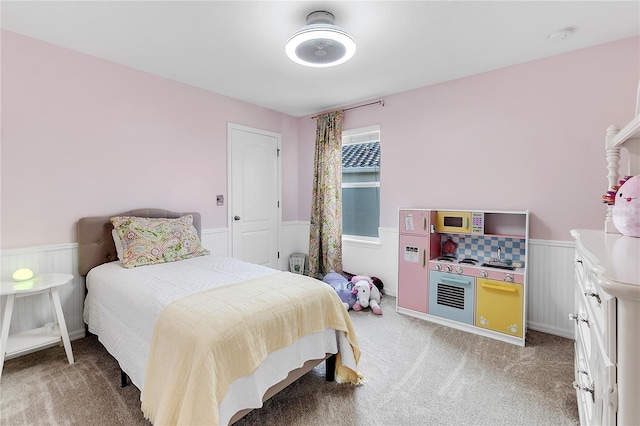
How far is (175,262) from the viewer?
8.71ft

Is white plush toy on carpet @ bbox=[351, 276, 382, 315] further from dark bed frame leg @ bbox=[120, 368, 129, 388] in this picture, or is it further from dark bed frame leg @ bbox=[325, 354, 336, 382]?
dark bed frame leg @ bbox=[120, 368, 129, 388]

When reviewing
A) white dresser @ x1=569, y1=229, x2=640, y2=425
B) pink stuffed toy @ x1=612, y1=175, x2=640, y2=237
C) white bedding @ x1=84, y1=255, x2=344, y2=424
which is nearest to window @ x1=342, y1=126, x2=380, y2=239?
white bedding @ x1=84, y1=255, x2=344, y2=424

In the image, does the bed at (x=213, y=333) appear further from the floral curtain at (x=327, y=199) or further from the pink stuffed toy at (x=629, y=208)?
the floral curtain at (x=327, y=199)

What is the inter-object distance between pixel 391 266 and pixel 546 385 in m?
1.92

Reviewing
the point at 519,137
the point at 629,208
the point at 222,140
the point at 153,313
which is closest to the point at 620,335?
the point at 629,208

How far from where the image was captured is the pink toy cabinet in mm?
3057

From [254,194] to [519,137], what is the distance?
307 centimetres

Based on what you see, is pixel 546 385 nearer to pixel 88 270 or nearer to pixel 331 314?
pixel 331 314

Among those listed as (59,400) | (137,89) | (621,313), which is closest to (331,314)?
(621,313)

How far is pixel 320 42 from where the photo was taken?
211 centimetres

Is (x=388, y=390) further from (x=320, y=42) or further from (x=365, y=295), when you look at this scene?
(x=320, y=42)

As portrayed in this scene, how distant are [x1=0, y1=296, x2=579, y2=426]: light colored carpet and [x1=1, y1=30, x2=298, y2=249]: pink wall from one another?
110 centimetres

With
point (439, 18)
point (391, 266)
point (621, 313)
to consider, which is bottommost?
point (391, 266)

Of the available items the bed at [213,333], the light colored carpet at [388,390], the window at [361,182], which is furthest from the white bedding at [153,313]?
the window at [361,182]
